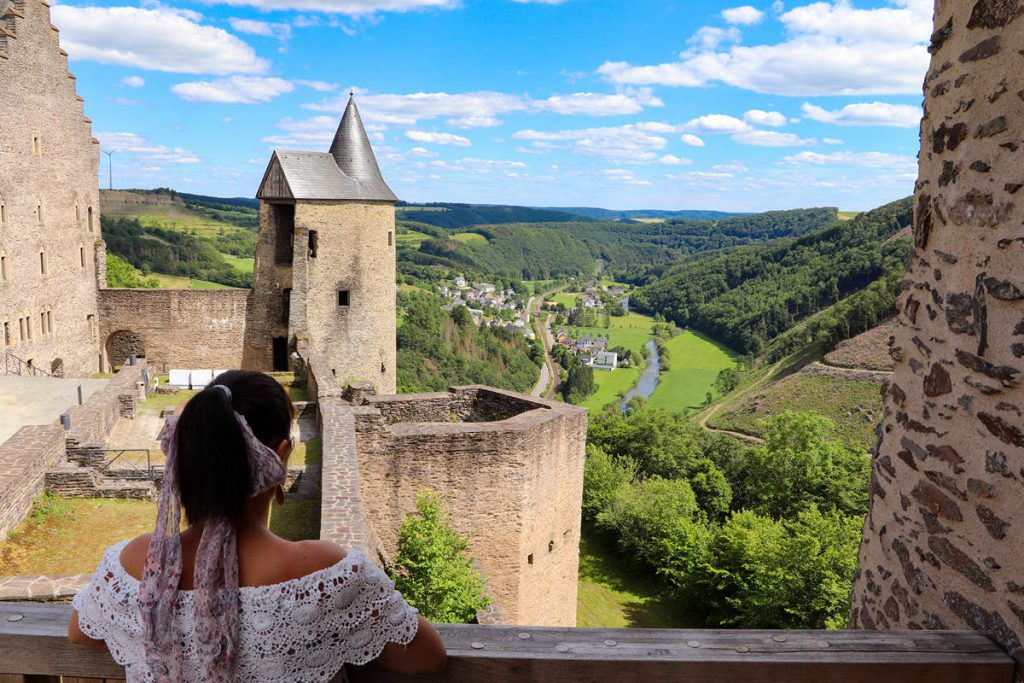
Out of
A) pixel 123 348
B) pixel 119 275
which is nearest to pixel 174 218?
pixel 119 275

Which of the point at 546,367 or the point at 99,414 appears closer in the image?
the point at 99,414

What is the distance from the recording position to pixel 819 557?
890 inches

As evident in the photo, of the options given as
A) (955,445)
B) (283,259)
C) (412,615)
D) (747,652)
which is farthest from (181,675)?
(283,259)

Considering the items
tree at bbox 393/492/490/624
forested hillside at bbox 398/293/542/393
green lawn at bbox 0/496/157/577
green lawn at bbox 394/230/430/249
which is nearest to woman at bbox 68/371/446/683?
green lawn at bbox 0/496/157/577

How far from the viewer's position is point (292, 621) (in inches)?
71.9

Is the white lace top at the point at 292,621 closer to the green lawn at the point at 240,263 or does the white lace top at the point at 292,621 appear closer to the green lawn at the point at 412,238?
the green lawn at the point at 240,263

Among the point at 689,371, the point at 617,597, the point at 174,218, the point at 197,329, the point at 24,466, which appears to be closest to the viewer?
the point at 24,466

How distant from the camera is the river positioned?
100 meters

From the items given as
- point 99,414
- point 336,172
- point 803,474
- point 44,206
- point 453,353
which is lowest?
point 803,474

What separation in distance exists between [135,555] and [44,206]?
2435 centimetres

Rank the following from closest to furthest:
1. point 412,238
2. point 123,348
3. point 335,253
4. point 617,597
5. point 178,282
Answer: point 335,253, point 617,597, point 123,348, point 178,282, point 412,238

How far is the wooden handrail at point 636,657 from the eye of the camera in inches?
79.0

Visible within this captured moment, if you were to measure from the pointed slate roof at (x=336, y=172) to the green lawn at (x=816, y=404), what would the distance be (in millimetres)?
42186

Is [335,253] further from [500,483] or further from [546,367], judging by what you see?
[546,367]
